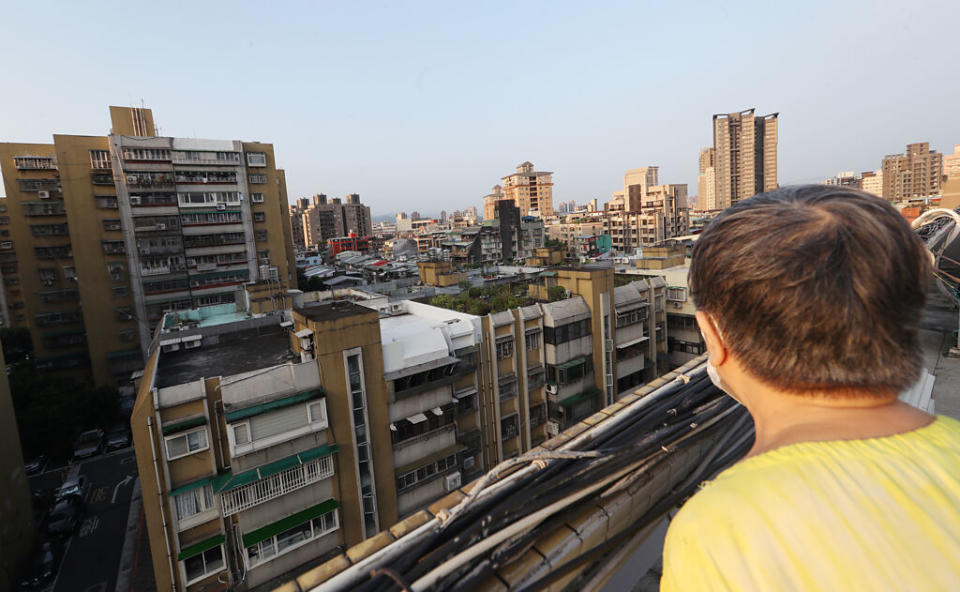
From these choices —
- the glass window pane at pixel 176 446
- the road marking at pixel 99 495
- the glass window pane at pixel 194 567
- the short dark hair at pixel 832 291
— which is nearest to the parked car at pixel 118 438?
the road marking at pixel 99 495

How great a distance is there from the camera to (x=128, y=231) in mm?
28484

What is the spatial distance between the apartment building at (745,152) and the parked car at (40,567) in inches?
3568

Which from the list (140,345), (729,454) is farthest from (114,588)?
(729,454)

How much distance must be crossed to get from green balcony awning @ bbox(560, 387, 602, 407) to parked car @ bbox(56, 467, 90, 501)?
20.8 m

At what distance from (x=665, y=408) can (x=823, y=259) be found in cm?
218

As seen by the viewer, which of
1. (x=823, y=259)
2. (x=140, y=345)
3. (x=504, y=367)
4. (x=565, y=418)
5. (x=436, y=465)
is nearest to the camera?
(x=823, y=259)

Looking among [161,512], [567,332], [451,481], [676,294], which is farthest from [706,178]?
[161,512]

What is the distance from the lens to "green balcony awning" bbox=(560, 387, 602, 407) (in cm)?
1619

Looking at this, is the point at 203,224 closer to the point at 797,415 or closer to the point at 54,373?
the point at 54,373

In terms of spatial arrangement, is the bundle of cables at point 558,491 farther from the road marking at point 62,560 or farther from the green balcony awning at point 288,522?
the road marking at point 62,560

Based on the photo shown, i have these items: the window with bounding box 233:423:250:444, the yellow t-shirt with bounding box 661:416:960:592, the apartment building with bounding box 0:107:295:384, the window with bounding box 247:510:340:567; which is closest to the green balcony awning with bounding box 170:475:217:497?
the window with bounding box 233:423:250:444

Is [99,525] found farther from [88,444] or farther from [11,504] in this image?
[88,444]

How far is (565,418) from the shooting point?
53.2 ft

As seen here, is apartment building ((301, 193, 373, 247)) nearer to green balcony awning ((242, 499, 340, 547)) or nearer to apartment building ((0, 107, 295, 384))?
apartment building ((0, 107, 295, 384))
